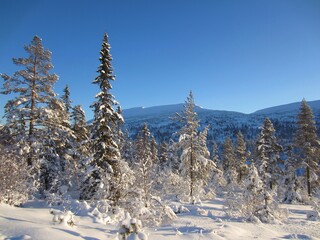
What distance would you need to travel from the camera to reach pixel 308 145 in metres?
31.3

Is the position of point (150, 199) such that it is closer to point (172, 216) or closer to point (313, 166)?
point (172, 216)

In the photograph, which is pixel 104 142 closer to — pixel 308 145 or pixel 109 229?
pixel 109 229

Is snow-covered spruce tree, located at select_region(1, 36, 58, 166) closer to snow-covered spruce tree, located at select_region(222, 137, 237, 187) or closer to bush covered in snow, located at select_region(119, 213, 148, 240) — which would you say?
bush covered in snow, located at select_region(119, 213, 148, 240)

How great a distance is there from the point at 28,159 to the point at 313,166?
1161 inches

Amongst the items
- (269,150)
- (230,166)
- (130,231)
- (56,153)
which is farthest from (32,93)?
(230,166)

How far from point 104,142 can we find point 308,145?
24.1 meters

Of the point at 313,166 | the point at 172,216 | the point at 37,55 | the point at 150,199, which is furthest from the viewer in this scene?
the point at 313,166

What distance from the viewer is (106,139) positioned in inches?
770

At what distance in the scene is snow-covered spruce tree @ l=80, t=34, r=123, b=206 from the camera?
1850 cm

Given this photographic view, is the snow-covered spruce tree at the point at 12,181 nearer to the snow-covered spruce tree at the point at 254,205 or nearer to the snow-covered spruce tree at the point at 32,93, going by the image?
the snow-covered spruce tree at the point at 32,93

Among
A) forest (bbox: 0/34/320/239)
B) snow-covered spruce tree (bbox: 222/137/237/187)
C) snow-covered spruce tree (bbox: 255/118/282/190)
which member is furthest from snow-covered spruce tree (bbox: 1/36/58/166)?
snow-covered spruce tree (bbox: 222/137/237/187)

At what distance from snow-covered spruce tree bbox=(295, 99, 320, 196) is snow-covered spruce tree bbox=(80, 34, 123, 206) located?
22.7m

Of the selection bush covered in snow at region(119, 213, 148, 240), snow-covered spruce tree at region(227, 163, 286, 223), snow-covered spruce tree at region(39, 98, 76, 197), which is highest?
snow-covered spruce tree at region(39, 98, 76, 197)

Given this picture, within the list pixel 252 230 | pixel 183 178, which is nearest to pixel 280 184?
pixel 183 178
